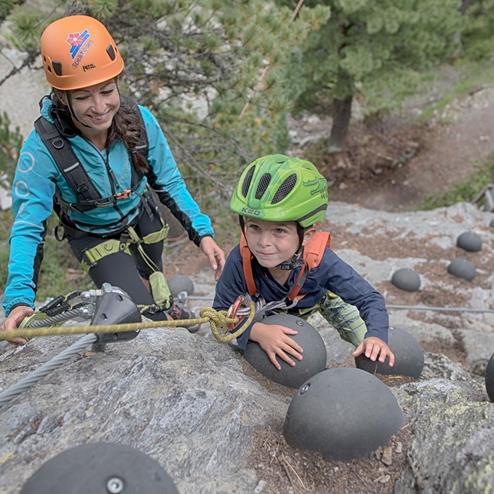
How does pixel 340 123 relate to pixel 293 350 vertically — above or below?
below

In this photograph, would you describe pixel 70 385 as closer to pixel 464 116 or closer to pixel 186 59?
pixel 186 59

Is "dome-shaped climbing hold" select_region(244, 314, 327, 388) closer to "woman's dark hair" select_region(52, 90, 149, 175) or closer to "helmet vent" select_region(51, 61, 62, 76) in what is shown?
"woman's dark hair" select_region(52, 90, 149, 175)

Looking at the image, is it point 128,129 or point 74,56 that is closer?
point 74,56

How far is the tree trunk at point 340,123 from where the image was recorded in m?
18.0

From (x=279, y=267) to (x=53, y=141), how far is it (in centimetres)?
Result: 169

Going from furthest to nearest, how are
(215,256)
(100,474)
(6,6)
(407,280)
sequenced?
(407,280), (6,6), (215,256), (100,474)

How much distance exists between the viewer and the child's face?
3.01m

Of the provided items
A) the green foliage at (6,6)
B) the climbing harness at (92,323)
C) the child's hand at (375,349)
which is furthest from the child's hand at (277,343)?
the green foliage at (6,6)

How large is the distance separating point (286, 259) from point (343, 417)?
111 cm

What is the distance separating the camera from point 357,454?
2.36 m

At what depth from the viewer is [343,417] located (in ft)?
7.59

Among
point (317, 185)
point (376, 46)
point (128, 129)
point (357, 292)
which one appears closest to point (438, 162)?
point (376, 46)

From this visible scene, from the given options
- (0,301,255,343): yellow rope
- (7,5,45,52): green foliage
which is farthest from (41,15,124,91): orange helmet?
(7,5,45,52): green foliage

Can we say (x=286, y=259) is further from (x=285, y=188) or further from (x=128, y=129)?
(x=128, y=129)
